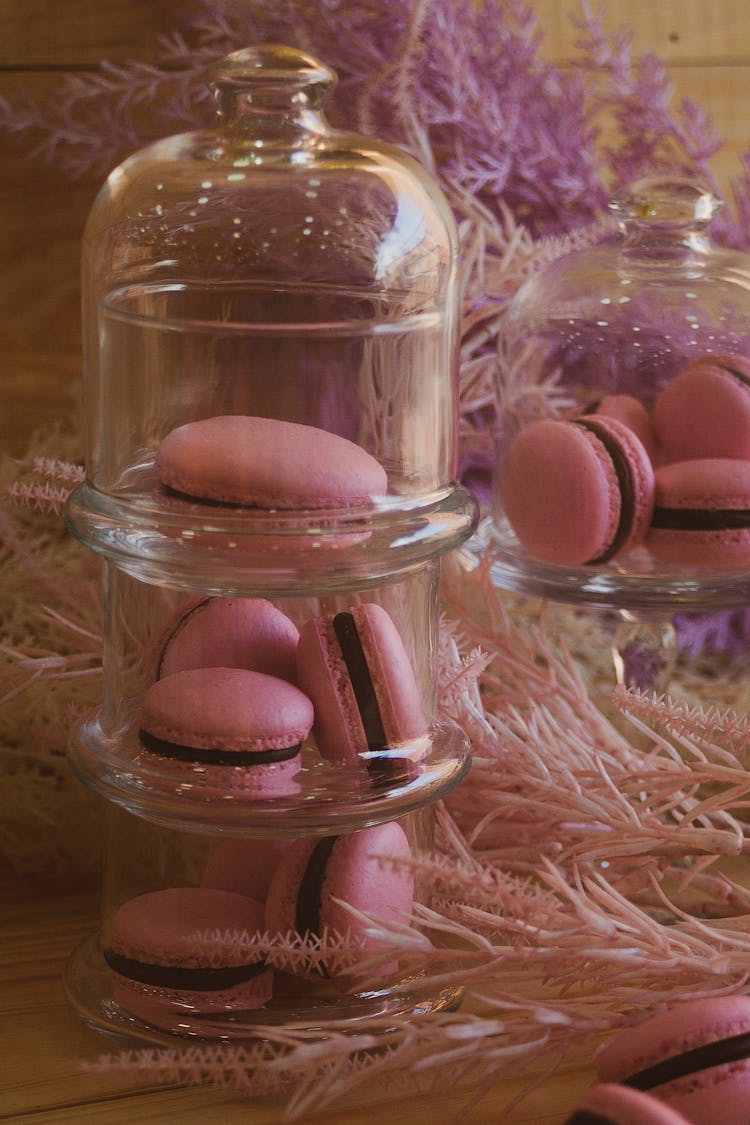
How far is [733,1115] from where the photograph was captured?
51cm

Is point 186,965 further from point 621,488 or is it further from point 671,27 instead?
point 671,27

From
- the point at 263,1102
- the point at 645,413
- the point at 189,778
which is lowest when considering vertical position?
the point at 263,1102

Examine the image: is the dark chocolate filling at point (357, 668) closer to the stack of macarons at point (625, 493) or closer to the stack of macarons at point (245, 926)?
the stack of macarons at point (245, 926)

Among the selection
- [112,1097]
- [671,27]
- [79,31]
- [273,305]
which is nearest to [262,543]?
[273,305]

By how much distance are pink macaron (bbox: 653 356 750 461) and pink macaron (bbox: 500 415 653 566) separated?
61mm

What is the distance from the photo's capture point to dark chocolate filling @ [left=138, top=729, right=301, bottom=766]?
0.58 m

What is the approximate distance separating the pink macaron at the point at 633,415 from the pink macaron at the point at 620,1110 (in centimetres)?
48

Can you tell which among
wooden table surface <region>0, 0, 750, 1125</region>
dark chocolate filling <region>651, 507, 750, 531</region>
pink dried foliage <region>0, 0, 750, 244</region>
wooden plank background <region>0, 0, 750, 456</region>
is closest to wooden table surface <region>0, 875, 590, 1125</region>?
wooden table surface <region>0, 0, 750, 1125</region>

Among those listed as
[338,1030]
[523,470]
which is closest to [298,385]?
[523,470]

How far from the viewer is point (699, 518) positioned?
80cm

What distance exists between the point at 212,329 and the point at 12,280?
33 cm

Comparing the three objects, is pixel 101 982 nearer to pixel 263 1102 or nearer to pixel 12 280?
pixel 263 1102

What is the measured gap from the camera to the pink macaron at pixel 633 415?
0.88 meters

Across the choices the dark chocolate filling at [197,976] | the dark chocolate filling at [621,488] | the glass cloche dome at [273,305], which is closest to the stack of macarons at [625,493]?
the dark chocolate filling at [621,488]
